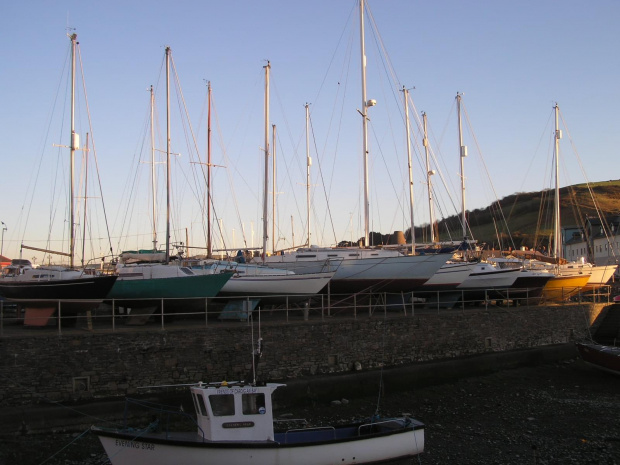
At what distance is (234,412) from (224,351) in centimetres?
580

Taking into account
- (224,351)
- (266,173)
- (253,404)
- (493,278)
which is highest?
(266,173)

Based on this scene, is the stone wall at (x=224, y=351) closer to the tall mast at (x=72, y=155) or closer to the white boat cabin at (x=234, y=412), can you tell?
the white boat cabin at (x=234, y=412)

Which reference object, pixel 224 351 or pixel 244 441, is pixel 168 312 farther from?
pixel 244 441

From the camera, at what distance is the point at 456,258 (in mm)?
37750

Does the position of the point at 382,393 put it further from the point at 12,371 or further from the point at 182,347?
the point at 12,371

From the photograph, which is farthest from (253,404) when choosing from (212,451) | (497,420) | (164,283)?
(164,283)

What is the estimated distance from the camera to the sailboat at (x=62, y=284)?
1964cm

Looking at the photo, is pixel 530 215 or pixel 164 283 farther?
pixel 530 215

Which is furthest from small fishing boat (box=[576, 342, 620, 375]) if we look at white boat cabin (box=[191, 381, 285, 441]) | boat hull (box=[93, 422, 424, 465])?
white boat cabin (box=[191, 381, 285, 441])

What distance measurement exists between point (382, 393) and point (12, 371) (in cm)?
1166

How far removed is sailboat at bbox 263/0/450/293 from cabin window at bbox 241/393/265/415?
14.6m

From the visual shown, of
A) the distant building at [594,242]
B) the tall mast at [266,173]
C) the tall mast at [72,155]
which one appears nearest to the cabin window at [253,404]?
the tall mast at [72,155]

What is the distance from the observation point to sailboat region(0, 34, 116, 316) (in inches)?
773

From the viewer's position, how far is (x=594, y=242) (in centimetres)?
6400
